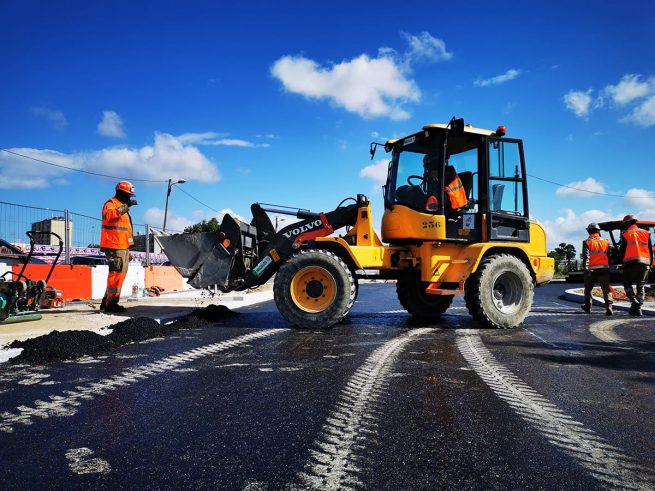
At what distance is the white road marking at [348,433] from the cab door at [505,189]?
13.8ft

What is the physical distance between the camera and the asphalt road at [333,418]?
2.16m

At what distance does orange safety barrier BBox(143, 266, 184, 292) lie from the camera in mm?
14902

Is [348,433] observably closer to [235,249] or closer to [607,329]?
[235,249]

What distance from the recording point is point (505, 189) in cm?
781

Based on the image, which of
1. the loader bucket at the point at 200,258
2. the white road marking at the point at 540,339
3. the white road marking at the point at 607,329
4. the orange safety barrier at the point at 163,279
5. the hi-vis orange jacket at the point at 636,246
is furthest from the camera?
the orange safety barrier at the point at 163,279

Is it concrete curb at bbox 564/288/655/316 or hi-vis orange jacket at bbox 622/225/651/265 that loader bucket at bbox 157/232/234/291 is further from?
concrete curb at bbox 564/288/655/316

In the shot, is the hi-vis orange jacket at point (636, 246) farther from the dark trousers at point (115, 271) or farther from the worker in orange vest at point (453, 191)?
the dark trousers at point (115, 271)

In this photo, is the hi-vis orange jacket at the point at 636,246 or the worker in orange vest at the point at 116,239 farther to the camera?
the hi-vis orange jacket at the point at 636,246

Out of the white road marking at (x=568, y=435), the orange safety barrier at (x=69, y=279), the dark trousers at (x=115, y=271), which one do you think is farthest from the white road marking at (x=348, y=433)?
the orange safety barrier at (x=69, y=279)

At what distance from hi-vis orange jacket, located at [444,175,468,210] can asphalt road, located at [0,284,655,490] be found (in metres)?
2.76

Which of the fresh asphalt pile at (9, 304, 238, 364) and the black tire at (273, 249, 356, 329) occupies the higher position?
the black tire at (273, 249, 356, 329)

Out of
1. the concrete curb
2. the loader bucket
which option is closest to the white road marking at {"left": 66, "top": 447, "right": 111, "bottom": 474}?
the loader bucket

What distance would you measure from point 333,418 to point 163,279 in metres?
14.3

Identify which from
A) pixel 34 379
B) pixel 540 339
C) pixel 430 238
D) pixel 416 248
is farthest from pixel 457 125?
pixel 34 379
